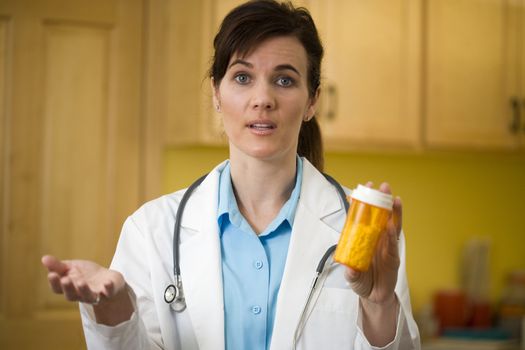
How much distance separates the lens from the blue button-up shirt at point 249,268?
146 centimetres

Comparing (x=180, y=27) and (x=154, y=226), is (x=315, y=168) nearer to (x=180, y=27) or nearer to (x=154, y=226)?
(x=154, y=226)

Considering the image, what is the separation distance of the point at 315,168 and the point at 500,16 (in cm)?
204

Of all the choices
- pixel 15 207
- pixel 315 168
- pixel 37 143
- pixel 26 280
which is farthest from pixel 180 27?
pixel 315 168

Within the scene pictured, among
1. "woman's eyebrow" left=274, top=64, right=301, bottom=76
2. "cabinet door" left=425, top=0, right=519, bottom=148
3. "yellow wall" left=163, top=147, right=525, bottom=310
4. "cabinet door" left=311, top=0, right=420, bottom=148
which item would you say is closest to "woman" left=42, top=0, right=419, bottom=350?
"woman's eyebrow" left=274, top=64, right=301, bottom=76

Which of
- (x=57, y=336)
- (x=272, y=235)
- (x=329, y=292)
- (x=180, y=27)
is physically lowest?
(x=57, y=336)

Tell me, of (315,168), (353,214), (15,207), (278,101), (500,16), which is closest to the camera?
(353,214)

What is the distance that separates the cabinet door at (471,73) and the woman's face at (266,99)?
180 centimetres

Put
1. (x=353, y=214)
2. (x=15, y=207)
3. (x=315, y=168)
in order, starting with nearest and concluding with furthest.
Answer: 1. (x=353, y=214)
2. (x=315, y=168)
3. (x=15, y=207)

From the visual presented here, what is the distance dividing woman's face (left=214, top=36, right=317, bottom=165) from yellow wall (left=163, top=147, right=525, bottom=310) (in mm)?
1917

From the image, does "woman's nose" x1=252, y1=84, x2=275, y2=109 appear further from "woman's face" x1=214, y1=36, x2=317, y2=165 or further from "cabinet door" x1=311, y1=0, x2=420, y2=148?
"cabinet door" x1=311, y1=0, x2=420, y2=148

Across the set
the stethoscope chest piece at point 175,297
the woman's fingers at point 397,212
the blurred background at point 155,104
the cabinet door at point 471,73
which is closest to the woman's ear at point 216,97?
the stethoscope chest piece at point 175,297

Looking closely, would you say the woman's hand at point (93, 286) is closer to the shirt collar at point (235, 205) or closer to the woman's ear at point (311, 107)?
the shirt collar at point (235, 205)

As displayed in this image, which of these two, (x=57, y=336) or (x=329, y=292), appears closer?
(x=329, y=292)

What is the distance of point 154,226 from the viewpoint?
5.18 feet
